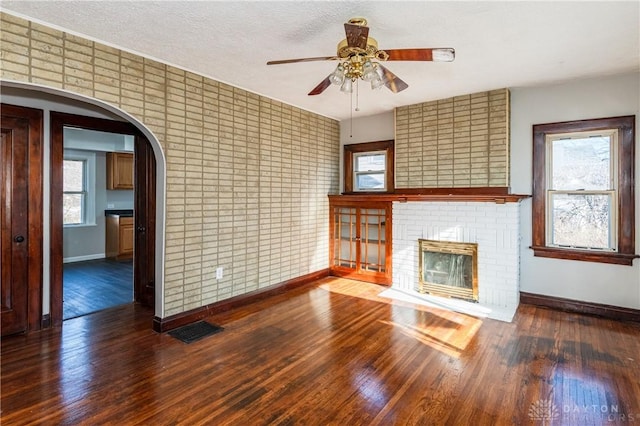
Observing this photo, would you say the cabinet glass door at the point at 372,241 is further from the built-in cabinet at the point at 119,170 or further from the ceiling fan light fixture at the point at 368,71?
the built-in cabinet at the point at 119,170

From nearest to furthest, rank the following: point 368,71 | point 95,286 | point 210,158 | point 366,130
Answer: point 368,71, point 210,158, point 95,286, point 366,130

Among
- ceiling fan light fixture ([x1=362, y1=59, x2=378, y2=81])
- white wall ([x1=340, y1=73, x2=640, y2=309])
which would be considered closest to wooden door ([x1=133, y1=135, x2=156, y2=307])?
ceiling fan light fixture ([x1=362, y1=59, x2=378, y2=81])

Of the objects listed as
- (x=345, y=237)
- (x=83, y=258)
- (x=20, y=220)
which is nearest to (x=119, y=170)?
(x=83, y=258)

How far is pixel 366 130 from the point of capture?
5531 mm

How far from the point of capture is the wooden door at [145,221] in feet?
13.7

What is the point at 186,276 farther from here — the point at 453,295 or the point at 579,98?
the point at 579,98

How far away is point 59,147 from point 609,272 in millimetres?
5982

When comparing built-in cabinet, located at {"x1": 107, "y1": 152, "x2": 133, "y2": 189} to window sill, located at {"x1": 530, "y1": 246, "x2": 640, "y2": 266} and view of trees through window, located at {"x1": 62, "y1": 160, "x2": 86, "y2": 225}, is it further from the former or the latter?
window sill, located at {"x1": 530, "y1": 246, "x2": 640, "y2": 266}

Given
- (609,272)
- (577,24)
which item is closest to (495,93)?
(577,24)

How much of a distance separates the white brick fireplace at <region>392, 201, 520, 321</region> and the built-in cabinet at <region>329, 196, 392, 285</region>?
400 mm

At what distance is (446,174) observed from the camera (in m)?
4.61

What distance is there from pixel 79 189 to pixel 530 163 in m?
7.95

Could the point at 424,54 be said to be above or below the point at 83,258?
above

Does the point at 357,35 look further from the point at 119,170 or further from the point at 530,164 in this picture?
the point at 119,170
